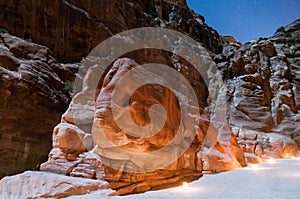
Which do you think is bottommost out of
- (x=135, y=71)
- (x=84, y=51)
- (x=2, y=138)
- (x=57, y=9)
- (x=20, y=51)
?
(x=2, y=138)

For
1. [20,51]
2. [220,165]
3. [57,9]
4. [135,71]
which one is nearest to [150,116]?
[135,71]

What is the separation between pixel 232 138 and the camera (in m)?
8.38

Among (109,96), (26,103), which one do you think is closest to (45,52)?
(26,103)

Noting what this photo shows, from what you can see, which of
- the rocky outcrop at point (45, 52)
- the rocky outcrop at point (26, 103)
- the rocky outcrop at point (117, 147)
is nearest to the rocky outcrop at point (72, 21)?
the rocky outcrop at point (45, 52)

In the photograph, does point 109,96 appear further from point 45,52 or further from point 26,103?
point 45,52

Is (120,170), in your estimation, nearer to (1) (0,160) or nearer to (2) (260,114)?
(1) (0,160)

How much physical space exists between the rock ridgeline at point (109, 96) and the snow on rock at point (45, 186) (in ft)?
0.07

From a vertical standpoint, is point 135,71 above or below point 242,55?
below

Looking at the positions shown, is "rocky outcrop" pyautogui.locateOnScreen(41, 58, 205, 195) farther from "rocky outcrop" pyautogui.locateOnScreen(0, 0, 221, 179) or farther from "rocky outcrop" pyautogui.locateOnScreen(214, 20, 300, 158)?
"rocky outcrop" pyautogui.locateOnScreen(214, 20, 300, 158)

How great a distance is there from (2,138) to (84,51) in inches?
296

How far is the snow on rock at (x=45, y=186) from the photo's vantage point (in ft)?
11.9

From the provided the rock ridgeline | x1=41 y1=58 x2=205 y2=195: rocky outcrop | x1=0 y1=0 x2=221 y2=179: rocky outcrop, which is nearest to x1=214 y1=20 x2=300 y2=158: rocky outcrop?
the rock ridgeline

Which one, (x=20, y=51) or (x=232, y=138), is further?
(x=20, y=51)

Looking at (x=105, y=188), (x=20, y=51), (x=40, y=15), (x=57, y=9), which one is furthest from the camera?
(x=57, y=9)
